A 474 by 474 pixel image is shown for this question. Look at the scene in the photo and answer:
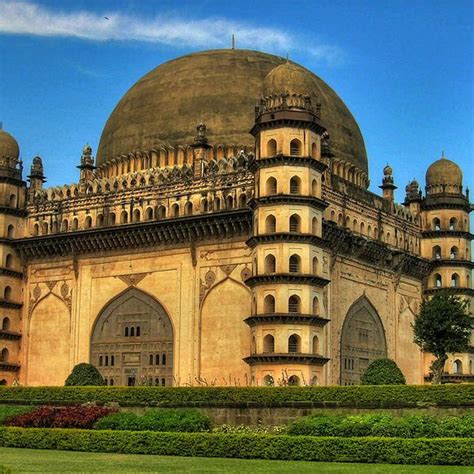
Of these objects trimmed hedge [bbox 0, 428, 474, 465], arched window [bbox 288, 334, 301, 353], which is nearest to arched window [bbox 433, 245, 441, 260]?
arched window [bbox 288, 334, 301, 353]

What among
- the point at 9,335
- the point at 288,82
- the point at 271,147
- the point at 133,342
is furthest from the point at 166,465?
the point at 9,335

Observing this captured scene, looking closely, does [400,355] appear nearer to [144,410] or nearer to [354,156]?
[354,156]

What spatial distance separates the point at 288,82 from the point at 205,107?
746 centimetres

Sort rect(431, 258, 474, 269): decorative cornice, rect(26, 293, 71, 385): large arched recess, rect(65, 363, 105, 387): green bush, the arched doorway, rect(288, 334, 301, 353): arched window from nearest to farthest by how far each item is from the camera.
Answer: rect(288, 334, 301, 353): arched window → rect(65, 363, 105, 387): green bush → the arched doorway → rect(26, 293, 71, 385): large arched recess → rect(431, 258, 474, 269): decorative cornice

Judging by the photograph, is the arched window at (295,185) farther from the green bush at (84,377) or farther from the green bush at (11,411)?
the green bush at (11,411)

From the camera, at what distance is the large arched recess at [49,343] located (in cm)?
4531

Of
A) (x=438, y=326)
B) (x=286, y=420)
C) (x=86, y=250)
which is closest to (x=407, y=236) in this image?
(x=438, y=326)

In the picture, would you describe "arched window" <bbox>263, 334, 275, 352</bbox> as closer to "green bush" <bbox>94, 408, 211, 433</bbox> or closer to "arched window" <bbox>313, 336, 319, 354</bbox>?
"arched window" <bbox>313, 336, 319, 354</bbox>

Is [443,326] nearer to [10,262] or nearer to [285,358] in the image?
[285,358]

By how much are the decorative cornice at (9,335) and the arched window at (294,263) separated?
14758mm

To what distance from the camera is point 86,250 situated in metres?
45.6

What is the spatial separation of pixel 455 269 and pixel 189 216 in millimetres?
14776

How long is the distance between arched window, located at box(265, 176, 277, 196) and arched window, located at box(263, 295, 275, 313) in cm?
404

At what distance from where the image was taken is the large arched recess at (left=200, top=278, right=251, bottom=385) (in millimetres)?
40312
